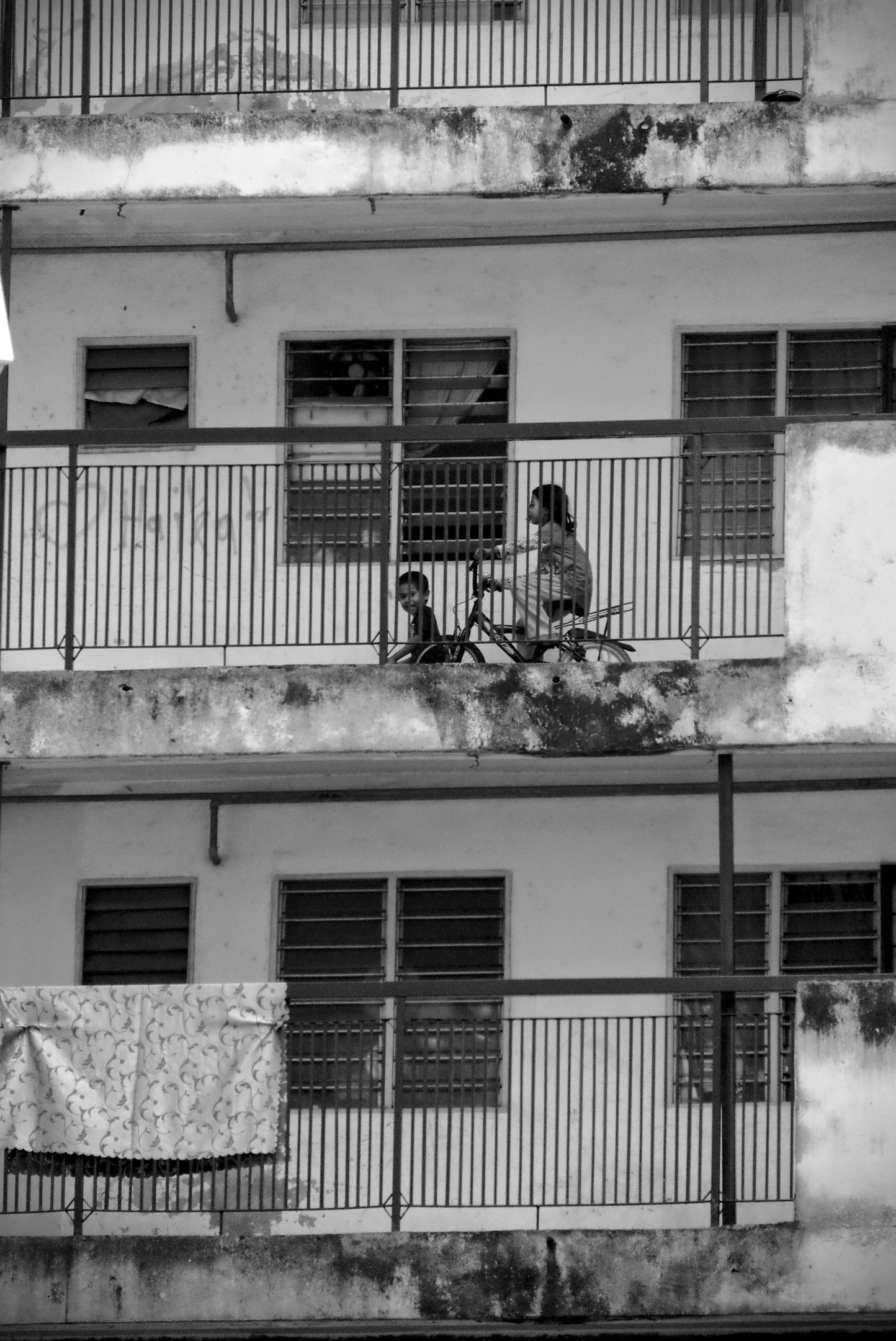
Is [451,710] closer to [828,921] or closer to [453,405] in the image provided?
[453,405]

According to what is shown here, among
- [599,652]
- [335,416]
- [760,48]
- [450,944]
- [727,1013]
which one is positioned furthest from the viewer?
[335,416]

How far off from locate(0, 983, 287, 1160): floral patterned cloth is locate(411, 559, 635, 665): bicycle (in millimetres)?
2267

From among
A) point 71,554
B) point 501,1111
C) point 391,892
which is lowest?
point 501,1111

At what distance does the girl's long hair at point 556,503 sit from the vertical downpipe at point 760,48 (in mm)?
2819

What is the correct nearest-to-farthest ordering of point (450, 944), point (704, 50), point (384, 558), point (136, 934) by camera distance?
point (384, 558)
point (704, 50)
point (450, 944)
point (136, 934)

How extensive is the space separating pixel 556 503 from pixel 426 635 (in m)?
1.15

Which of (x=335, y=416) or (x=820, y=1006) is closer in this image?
(x=820, y=1006)

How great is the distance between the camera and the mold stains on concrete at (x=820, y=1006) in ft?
50.8

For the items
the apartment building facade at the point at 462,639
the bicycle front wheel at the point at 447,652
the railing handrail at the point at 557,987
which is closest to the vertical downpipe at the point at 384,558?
the apartment building facade at the point at 462,639

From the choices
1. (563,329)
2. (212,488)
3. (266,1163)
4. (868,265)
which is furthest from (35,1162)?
(868,265)

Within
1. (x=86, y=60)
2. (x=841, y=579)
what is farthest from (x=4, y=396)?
(x=841, y=579)

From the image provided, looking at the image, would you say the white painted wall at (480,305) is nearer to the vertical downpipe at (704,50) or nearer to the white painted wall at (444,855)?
the vertical downpipe at (704,50)

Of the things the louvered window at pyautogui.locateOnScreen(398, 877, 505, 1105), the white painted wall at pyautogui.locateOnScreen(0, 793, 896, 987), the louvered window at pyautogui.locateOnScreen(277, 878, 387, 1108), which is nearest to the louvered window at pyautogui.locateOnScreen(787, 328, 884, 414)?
the white painted wall at pyautogui.locateOnScreen(0, 793, 896, 987)

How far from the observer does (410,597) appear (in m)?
17.0
